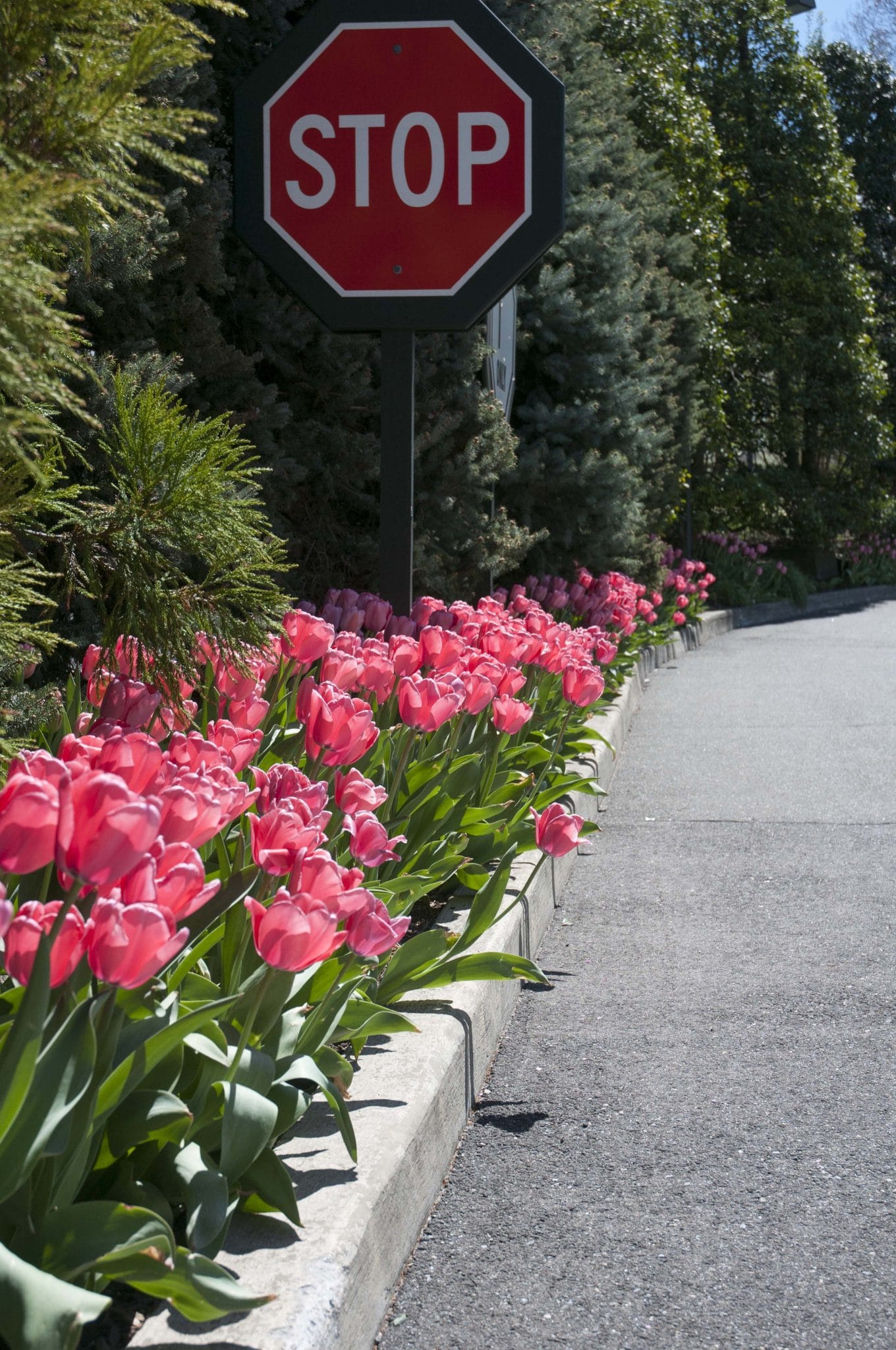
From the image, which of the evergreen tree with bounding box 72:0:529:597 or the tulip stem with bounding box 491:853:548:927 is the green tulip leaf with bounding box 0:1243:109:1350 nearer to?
the tulip stem with bounding box 491:853:548:927

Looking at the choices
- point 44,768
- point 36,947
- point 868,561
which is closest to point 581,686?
point 44,768

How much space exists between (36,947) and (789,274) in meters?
22.0

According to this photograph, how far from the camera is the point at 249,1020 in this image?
6.41ft

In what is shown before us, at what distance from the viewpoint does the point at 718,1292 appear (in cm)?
228

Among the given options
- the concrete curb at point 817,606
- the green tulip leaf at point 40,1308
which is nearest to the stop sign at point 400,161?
the green tulip leaf at point 40,1308

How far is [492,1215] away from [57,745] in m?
1.36

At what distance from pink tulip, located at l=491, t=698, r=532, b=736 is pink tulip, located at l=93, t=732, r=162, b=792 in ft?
5.95

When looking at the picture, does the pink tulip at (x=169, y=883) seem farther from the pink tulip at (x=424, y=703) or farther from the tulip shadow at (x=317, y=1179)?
the pink tulip at (x=424, y=703)

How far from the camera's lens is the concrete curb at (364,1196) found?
173 cm

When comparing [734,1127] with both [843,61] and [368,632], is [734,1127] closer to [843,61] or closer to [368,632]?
[368,632]

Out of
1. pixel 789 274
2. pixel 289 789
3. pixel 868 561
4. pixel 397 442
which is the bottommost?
pixel 868 561

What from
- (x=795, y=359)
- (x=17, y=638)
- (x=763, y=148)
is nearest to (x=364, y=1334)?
(x=17, y=638)

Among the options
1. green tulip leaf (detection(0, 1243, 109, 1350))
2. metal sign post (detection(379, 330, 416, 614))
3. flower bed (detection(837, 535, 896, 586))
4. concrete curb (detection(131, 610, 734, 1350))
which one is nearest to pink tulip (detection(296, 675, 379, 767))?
concrete curb (detection(131, 610, 734, 1350))

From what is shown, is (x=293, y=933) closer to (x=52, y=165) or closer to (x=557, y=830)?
(x=52, y=165)
